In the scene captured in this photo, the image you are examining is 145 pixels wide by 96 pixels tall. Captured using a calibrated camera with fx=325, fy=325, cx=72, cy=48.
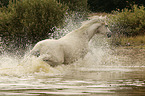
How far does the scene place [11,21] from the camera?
18.3 meters

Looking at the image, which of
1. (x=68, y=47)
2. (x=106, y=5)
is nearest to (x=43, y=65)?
(x=68, y=47)

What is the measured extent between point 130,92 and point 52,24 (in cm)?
1313

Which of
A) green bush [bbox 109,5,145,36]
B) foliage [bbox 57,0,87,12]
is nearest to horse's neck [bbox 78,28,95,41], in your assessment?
green bush [bbox 109,5,145,36]

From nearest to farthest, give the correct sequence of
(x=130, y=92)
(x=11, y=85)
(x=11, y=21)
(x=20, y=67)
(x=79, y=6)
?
(x=130, y=92) → (x=11, y=85) → (x=20, y=67) → (x=11, y=21) → (x=79, y=6)

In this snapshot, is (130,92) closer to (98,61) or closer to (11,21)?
(98,61)

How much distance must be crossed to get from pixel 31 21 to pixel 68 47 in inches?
328

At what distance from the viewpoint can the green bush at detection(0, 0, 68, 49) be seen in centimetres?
1777

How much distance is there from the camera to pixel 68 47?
388 inches

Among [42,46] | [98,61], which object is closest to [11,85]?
[42,46]

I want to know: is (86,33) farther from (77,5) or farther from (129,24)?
(77,5)

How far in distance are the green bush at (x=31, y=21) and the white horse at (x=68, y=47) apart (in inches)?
254

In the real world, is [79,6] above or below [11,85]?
above

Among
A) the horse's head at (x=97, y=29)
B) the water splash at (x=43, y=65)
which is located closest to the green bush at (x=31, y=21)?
the water splash at (x=43, y=65)

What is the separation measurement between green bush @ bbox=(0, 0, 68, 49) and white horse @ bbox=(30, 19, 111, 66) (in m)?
6.44
